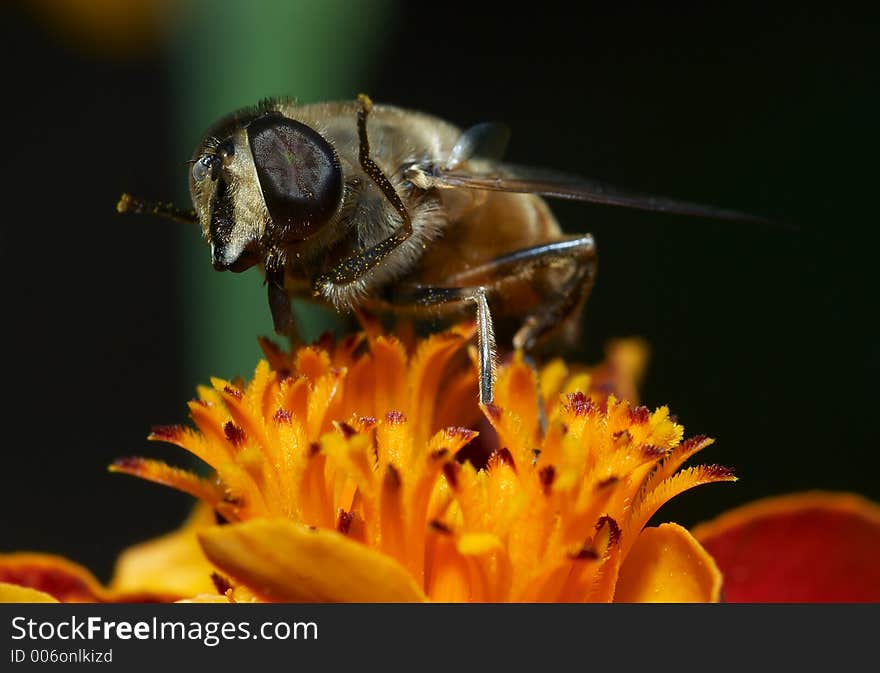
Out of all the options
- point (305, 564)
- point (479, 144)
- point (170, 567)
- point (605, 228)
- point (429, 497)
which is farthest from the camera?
point (605, 228)

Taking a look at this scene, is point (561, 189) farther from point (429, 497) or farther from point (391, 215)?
point (429, 497)

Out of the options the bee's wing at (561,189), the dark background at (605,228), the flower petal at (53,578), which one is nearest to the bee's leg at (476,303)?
the bee's wing at (561,189)

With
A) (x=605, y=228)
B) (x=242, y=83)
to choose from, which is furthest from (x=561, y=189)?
(x=605, y=228)

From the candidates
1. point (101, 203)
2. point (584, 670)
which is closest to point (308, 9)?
point (584, 670)

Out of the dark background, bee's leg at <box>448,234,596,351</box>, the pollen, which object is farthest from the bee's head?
the dark background

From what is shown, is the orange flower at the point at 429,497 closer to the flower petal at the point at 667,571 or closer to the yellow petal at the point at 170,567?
the flower petal at the point at 667,571

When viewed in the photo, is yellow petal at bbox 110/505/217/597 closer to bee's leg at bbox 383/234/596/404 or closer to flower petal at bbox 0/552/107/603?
flower petal at bbox 0/552/107/603
